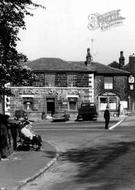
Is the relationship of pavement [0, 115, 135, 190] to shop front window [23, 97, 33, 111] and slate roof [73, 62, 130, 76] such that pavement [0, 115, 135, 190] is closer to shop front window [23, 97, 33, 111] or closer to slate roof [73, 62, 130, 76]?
shop front window [23, 97, 33, 111]

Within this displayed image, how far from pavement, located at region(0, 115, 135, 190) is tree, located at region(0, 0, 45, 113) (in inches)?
112

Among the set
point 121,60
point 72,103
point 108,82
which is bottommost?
point 72,103

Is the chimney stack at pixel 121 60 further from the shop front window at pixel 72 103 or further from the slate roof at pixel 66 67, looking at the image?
the shop front window at pixel 72 103

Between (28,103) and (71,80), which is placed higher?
(71,80)

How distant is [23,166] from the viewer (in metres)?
20.1

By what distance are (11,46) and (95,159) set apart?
19.9ft

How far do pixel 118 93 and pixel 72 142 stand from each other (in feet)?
145

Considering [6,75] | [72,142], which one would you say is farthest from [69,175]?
[72,142]

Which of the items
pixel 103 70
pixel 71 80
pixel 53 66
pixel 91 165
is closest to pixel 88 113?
pixel 71 80

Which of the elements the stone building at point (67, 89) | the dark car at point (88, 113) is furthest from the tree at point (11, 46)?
the stone building at point (67, 89)

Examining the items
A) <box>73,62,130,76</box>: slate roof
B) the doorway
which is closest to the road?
the doorway

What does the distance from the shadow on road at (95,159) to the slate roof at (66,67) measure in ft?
143

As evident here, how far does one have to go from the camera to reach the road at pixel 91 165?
631 inches

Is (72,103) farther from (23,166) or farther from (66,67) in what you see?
(23,166)
